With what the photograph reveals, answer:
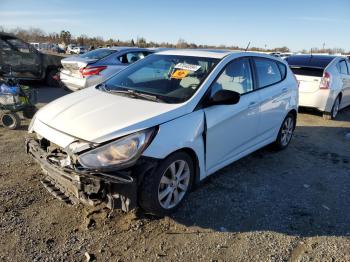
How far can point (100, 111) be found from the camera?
3727 millimetres

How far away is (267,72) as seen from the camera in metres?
5.39

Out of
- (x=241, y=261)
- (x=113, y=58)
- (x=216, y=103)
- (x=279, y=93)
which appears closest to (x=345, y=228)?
(x=241, y=261)

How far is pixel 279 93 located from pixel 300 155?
127 cm

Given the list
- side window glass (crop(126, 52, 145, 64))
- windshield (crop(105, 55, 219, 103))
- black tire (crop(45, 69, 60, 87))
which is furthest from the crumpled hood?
black tire (crop(45, 69, 60, 87))

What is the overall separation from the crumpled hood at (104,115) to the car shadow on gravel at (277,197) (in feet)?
3.68

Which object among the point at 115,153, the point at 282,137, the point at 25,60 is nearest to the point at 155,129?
the point at 115,153

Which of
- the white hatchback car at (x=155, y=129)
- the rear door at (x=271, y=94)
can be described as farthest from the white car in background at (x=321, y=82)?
the white hatchback car at (x=155, y=129)

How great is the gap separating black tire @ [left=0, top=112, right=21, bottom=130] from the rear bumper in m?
6.70

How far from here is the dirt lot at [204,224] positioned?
3.22 meters

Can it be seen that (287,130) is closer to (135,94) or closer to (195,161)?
(195,161)

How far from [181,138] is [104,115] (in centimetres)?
82

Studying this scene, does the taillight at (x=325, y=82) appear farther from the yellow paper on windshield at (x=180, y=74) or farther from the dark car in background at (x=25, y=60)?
the dark car in background at (x=25, y=60)

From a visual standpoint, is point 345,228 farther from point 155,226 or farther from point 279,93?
point 279,93

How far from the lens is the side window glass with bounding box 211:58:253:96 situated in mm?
4234
